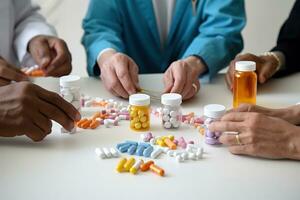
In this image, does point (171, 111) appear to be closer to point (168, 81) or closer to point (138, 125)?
point (138, 125)

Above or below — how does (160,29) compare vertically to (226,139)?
above

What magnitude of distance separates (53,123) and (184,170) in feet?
1.28

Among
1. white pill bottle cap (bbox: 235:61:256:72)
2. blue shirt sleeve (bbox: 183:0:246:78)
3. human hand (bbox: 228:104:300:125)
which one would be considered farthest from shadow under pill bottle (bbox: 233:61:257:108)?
blue shirt sleeve (bbox: 183:0:246:78)

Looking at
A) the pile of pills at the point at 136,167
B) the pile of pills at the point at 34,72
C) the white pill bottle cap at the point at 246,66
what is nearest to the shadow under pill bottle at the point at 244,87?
the white pill bottle cap at the point at 246,66

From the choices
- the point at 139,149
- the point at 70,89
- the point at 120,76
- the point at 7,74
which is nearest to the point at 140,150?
the point at 139,149

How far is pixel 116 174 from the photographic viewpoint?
0.95m

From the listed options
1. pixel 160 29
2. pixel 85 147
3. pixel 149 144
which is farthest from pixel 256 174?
pixel 160 29

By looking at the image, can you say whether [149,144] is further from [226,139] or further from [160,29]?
[160,29]

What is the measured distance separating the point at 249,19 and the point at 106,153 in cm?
183

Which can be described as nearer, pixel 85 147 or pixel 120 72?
pixel 85 147

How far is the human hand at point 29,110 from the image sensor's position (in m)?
1.04

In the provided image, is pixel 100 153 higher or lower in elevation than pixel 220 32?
lower

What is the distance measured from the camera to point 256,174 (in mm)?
942

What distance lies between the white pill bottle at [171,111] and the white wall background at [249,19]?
159 centimetres
